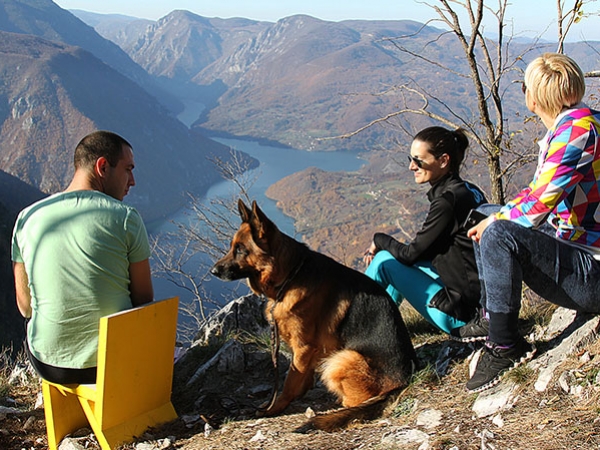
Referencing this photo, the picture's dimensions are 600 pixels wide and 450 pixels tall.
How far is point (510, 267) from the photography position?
316cm

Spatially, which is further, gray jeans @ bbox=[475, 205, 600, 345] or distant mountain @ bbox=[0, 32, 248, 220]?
distant mountain @ bbox=[0, 32, 248, 220]

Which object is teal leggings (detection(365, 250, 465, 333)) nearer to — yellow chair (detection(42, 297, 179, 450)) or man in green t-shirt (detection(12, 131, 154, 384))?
yellow chair (detection(42, 297, 179, 450))

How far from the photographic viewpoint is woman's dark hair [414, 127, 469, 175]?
4.11m

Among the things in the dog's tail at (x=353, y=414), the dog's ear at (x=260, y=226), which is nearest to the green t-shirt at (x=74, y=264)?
→ the dog's ear at (x=260, y=226)

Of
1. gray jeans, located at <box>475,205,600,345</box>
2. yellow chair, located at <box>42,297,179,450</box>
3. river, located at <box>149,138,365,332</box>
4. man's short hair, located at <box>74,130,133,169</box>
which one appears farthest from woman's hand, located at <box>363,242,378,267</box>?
river, located at <box>149,138,365,332</box>

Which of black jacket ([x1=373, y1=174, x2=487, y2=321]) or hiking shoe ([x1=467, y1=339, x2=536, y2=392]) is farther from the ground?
black jacket ([x1=373, y1=174, x2=487, y2=321])

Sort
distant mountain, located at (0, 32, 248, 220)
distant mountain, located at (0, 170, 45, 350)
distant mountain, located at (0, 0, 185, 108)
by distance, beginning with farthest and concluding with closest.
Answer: distant mountain, located at (0, 0, 185, 108) < distant mountain, located at (0, 32, 248, 220) < distant mountain, located at (0, 170, 45, 350)

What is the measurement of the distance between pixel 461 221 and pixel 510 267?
875 millimetres

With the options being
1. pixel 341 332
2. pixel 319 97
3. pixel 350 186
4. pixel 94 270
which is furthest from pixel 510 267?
pixel 319 97

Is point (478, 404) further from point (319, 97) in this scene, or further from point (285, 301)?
point (319, 97)

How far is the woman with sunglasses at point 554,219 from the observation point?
2.82 meters

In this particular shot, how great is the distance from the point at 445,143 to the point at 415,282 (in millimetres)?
1250

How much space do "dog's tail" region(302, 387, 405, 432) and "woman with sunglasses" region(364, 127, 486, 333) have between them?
2.81 ft

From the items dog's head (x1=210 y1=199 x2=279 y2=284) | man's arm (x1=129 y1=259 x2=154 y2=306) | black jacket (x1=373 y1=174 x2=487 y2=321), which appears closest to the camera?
man's arm (x1=129 y1=259 x2=154 y2=306)
